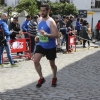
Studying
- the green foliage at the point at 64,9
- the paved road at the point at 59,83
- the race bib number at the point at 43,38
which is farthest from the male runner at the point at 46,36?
the green foliage at the point at 64,9

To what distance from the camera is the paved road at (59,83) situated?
6.90m

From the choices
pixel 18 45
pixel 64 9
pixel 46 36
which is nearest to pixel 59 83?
pixel 46 36

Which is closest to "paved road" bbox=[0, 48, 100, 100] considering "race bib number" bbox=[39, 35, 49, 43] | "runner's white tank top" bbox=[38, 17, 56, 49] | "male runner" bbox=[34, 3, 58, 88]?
"male runner" bbox=[34, 3, 58, 88]

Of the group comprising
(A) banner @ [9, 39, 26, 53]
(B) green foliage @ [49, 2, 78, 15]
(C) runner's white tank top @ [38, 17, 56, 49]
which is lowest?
(B) green foliage @ [49, 2, 78, 15]

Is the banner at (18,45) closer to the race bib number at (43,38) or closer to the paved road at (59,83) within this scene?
the paved road at (59,83)

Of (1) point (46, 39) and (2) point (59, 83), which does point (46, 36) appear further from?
(2) point (59, 83)

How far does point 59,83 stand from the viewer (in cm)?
831

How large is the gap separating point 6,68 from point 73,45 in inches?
281

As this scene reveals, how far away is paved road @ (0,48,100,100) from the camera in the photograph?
22.6ft

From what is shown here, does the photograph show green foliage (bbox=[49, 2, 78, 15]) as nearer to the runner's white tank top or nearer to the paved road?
the paved road

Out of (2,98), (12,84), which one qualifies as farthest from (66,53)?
(2,98)

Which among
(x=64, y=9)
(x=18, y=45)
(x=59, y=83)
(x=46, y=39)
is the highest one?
(x=46, y=39)

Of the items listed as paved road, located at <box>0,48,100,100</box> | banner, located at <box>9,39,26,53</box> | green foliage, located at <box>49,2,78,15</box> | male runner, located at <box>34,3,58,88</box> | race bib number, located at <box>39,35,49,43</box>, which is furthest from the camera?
green foliage, located at <box>49,2,78,15</box>

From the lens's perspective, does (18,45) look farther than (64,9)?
No
